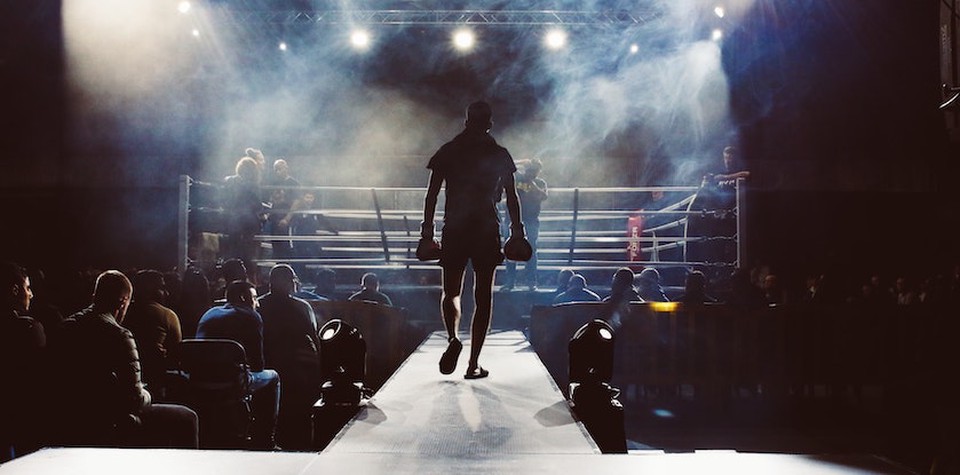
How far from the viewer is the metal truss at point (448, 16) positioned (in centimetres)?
1049

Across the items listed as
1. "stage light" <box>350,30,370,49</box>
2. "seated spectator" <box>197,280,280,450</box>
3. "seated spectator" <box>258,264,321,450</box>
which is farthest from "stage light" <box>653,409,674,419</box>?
"stage light" <box>350,30,370,49</box>

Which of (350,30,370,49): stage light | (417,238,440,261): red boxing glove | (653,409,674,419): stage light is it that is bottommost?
(653,409,674,419): stage light

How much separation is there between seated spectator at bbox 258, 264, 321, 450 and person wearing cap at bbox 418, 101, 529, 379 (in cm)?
180

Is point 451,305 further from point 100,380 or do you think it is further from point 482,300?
point 100,380

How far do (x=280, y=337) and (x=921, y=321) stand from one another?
224 inches

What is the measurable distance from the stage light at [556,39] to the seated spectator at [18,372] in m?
9.07

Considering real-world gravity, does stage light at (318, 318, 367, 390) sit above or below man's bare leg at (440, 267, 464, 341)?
below

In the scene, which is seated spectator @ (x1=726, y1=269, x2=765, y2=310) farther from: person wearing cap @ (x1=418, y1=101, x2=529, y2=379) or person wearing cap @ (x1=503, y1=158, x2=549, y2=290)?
person wearing cap @ (x1=418, y1=101, x2=529, y2=379)

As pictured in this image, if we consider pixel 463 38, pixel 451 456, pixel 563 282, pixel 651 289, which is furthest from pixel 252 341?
pixel 463 38

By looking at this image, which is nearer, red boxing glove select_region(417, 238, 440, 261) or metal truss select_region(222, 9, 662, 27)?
red boxing glove select_region(417, 238, 440, 261)

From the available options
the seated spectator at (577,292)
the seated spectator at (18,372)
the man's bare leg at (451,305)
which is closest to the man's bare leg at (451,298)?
the man's bare leg at (451,305)

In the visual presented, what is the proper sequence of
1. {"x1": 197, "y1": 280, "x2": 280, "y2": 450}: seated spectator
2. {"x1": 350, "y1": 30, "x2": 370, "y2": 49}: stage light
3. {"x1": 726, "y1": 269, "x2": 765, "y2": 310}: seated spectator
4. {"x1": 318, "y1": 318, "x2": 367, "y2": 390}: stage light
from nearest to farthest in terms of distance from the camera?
{"x1": 318, "y1": 318, "x2": 367, "y2": 390}: stage light
{"x1": 197, "y1": 280, "x2": 280, "y2": 450}: seated spectator
{"x1": 726, "y1": 269, "x2": 765, "y2": 310}: seated spectator
{"x1": 350, "y1": 30, "x2": 370, "y2": 49}: stage light

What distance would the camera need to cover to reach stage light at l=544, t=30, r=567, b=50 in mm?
11305

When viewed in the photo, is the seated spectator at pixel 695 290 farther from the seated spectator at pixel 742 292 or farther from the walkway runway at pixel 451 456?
the walkway runway at pixel 451 456
